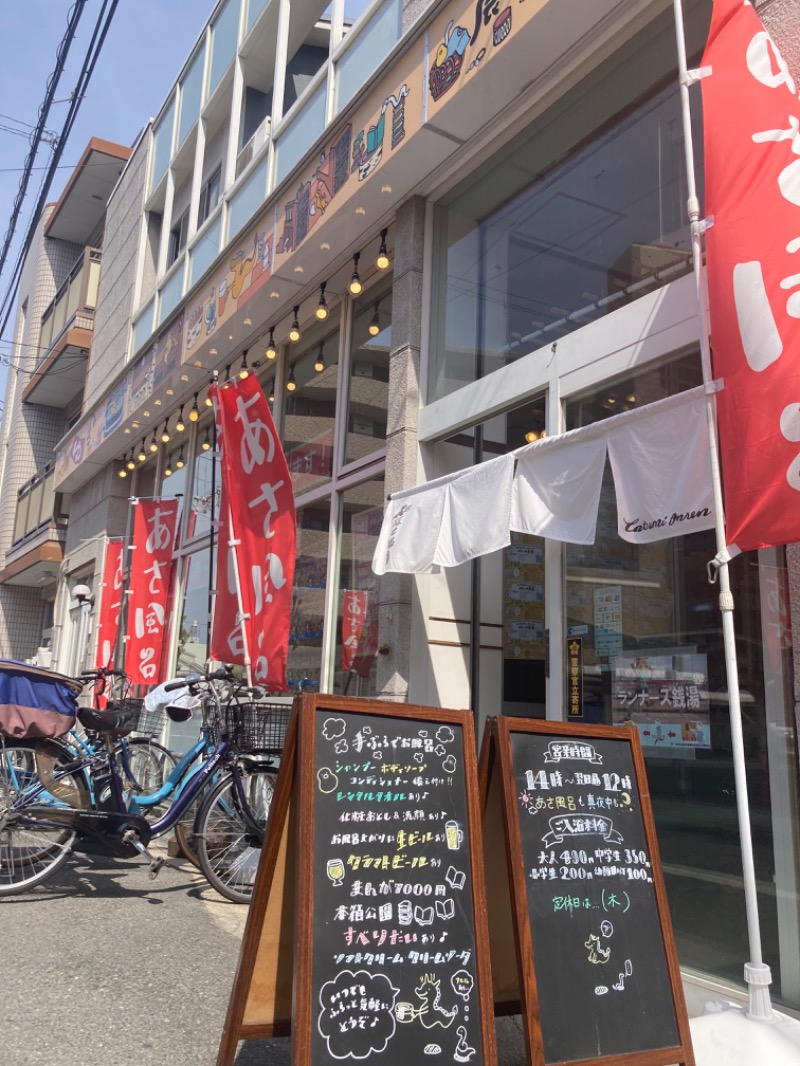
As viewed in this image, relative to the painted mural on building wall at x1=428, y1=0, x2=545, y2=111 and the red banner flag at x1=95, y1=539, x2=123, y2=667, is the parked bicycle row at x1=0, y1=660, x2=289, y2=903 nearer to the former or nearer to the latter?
the painted mural on building wall at x1=428, y1=0, x2=545, y2=111

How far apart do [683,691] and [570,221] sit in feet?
10.3

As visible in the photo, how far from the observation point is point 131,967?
3990 millimetres

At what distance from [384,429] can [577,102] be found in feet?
9.43

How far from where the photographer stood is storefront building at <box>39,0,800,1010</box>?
4000 millimetres

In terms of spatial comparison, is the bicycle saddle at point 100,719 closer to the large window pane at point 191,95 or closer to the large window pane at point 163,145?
the large window pane at point 191,95

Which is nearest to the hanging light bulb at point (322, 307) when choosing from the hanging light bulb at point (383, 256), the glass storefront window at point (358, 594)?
the hanging light bulb at point (383, 256)

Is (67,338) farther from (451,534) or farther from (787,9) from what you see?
(787,9)

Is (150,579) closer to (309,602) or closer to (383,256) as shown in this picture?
(309,602)

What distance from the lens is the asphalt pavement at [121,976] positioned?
312 cm

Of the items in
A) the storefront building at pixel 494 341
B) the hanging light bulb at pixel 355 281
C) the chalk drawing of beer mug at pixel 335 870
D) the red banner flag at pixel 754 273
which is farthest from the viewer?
the hanging light bulb at pixel 355 281

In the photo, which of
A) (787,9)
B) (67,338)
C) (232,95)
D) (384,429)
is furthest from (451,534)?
(67,338)

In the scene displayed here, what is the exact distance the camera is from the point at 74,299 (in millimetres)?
17953

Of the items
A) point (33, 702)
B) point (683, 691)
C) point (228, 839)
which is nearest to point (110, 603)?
point (33, 702)

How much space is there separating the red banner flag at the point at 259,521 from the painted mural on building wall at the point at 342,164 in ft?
5.15
